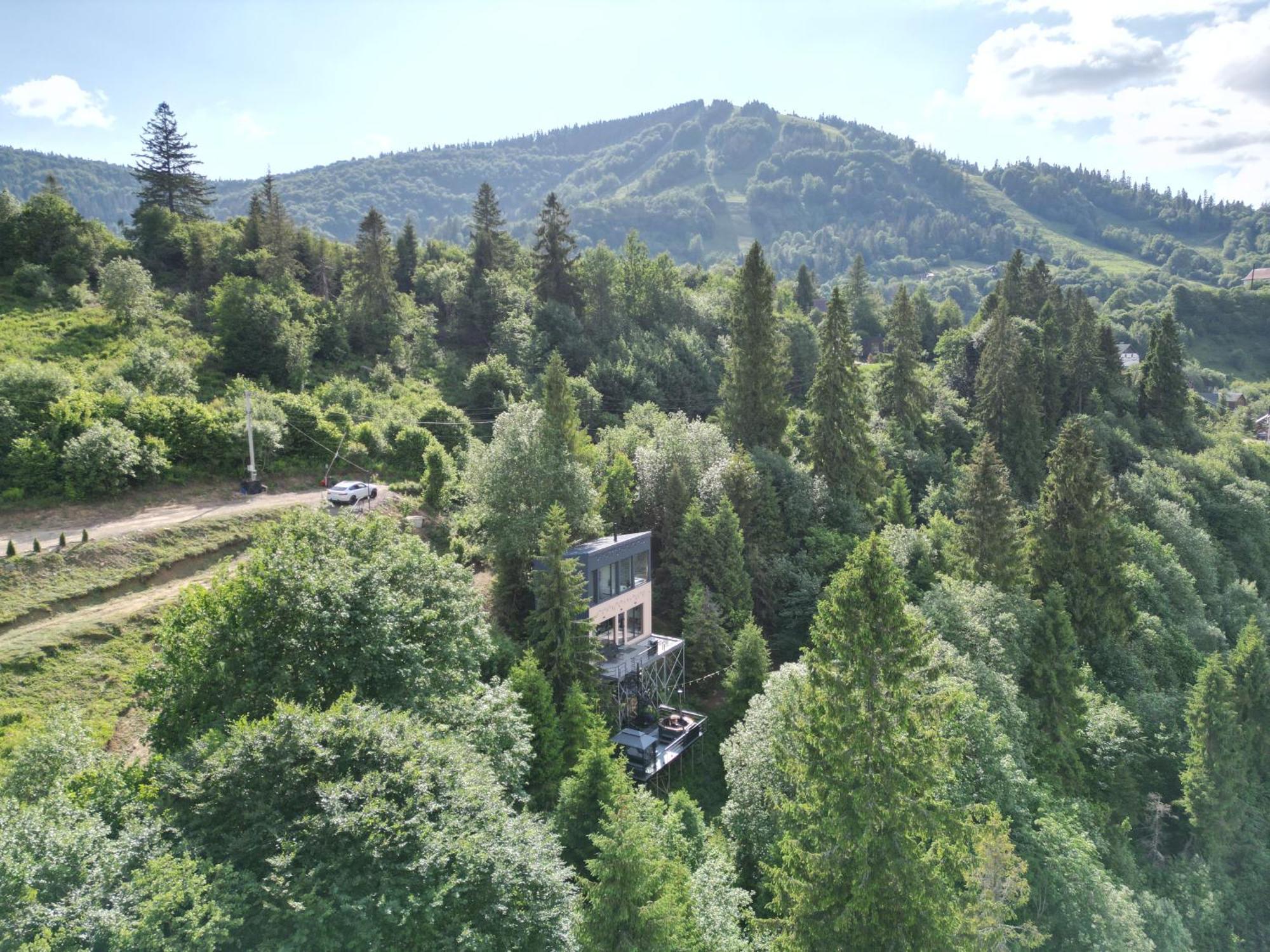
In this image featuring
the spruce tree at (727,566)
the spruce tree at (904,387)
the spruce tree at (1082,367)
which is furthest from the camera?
the spruce tree at (1082,367)

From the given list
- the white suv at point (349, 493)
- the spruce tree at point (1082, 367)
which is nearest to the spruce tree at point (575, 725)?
the white suv at point (349, 493)

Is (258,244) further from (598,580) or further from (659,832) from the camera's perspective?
(659,832)

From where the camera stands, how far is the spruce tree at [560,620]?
28828 millimetres

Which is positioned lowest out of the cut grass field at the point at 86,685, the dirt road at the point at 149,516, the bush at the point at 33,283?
the cut grass field at the point at 86,685

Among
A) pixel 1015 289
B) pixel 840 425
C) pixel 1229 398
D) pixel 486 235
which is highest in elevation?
pixel 486 235

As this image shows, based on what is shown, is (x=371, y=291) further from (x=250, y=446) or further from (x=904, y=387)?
(x=904, y=387)

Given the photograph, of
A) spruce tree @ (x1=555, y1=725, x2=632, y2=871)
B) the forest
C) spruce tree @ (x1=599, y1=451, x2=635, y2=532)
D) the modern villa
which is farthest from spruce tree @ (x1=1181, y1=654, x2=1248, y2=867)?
spruce tree @ (x1=555, y1=725, x2=632, y2=871)

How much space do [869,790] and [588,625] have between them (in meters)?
12.8

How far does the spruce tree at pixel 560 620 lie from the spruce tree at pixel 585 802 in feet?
19.6

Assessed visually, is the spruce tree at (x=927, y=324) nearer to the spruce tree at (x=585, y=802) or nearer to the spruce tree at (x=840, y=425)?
the spruce tree at (x=840, y=425)

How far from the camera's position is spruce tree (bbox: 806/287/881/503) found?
51.5 meters

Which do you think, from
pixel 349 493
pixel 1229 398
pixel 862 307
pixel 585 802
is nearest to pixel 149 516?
pixel 349 493

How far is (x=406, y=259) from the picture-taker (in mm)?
79938

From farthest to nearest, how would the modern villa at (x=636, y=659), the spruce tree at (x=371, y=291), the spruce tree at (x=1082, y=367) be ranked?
the spruce tree at (x=1082, y=367) < the spruce tree at (x=371, y=291) < the modern villa at (x=636, y=659)
